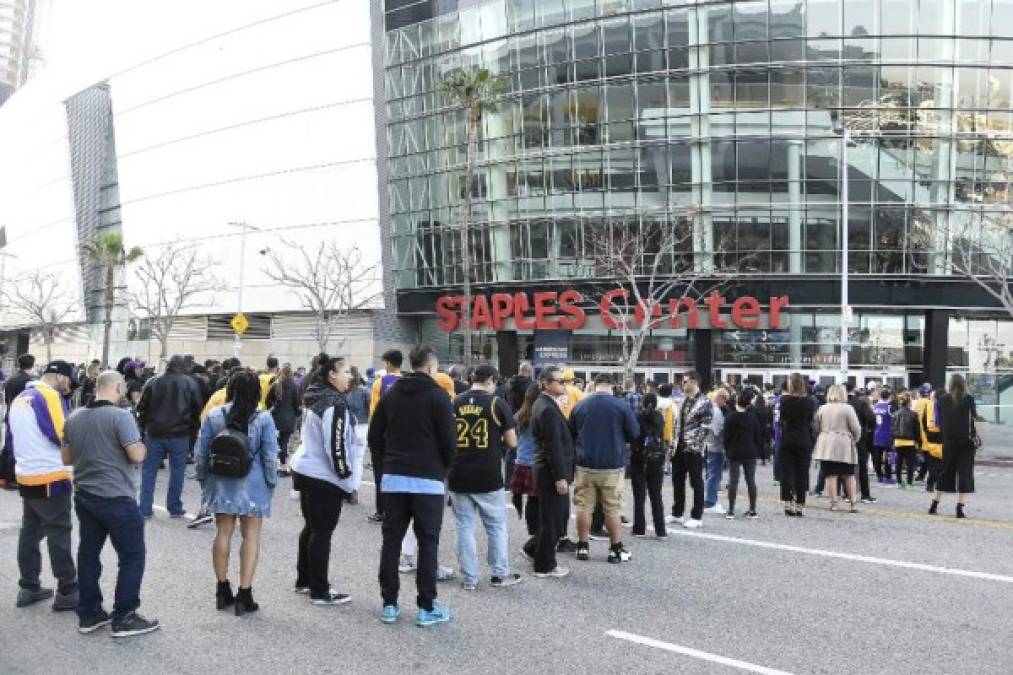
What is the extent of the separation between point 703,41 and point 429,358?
110 feet

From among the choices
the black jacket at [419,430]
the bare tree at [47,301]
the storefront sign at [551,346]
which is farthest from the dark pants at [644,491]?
the bare tree at [47,301]

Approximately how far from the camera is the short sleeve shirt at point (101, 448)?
5.92m

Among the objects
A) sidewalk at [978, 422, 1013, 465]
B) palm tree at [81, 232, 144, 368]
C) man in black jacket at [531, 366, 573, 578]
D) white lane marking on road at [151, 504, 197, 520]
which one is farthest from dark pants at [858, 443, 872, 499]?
palm tree at [81, 232, 144, 368]

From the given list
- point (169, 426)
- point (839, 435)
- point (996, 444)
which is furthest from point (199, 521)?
point (996, 444)

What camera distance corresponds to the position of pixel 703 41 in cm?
3622

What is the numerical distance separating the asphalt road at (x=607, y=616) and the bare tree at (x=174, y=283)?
1622 inches

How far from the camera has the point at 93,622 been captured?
603 centimetres

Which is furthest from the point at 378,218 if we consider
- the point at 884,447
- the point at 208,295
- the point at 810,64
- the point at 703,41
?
the point at 884,447

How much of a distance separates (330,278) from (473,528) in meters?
37.8

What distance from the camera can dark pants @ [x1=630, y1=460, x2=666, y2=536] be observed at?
31.7 ft

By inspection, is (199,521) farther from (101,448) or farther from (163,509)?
(101,448)

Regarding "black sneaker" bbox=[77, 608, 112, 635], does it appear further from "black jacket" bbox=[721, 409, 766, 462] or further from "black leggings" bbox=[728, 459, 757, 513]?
"black jacket" bbox=[721, 409, 766, 462]

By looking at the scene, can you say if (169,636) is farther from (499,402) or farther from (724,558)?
(724,558)

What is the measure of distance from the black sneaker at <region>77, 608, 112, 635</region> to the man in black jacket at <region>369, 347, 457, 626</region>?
1986 millimetres
